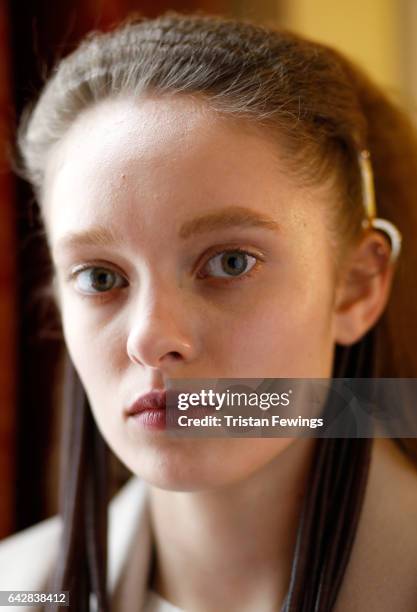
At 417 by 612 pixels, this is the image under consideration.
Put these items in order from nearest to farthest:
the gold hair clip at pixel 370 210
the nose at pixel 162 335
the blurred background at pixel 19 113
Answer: the nose at pixel 162 335 → the gold hair clip at pixel 370 210 → the blurred background at pixel 19 113

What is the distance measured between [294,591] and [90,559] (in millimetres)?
191

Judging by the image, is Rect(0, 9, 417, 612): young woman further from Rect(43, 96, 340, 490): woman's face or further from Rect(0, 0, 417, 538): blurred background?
Rect(0, 0, 417, 538): blurred background

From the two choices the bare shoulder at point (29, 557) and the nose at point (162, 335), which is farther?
the bare shoulder at point (29, 557)

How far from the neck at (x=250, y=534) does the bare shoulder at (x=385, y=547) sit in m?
0.06

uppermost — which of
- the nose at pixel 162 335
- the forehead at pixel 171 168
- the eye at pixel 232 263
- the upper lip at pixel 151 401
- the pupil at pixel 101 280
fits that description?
the forehead at pixel 171 168

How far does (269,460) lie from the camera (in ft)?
1.70

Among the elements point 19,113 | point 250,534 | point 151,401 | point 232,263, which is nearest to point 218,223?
point 232,263

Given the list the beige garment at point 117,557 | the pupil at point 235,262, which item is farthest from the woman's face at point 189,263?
the beige garment at point 117,557

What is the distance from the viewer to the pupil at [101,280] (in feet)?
1.70

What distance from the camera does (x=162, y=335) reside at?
1.49 feet

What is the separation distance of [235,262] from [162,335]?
8cm

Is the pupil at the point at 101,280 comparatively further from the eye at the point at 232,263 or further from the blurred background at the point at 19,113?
the blurred background at the point at 19,113

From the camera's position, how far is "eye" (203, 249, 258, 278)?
0.48 metres

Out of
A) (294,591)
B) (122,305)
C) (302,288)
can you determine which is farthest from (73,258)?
(294,591)
